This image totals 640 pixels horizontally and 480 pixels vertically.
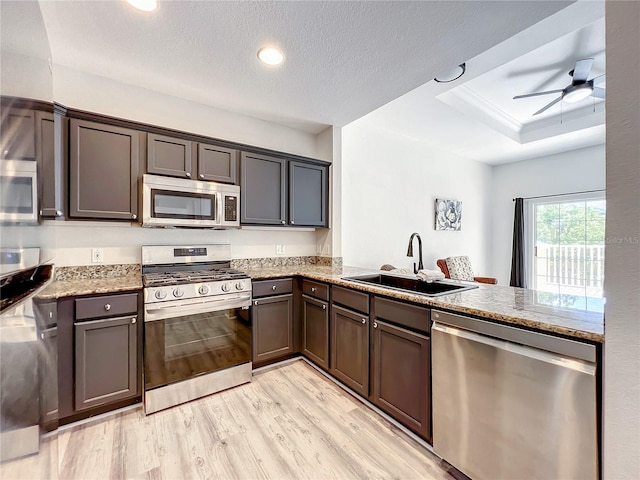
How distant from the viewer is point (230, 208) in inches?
102

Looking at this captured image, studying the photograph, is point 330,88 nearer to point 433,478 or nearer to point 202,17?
point 202,17

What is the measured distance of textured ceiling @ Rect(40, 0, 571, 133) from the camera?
157 cm

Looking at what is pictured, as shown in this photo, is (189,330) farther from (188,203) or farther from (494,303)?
(494,303)

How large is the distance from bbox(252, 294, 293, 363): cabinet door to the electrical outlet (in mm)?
1320

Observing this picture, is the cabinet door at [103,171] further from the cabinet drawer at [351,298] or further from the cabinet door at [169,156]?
the cabinet drawer at [351,298]

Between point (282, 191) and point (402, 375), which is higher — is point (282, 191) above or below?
above

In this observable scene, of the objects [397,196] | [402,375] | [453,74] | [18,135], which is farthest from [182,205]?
[397,196]

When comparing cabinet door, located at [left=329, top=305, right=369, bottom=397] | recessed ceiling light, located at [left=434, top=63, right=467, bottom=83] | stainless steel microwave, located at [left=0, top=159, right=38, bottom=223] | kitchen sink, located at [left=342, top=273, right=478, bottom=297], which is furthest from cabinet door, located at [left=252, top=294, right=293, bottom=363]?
recessed ceiling light, located at [left=434, top=63, right=467, bottom=83]

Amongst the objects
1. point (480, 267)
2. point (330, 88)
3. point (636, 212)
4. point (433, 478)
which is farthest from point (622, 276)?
point (480, 267)

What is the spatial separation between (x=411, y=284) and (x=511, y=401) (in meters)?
1.13

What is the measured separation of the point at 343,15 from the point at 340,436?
2.55 metres

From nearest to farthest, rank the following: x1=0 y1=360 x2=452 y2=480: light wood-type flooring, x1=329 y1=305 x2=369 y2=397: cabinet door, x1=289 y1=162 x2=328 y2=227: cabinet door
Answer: x1=0 y1=360 x2=452 y2=480: light wood-type flooring
x1=329 y1=305 x2=369 y2=397: cabinet door
x1=289 y1=162 x2=328 y2=227: cabinet door

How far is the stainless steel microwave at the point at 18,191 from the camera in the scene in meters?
0.59

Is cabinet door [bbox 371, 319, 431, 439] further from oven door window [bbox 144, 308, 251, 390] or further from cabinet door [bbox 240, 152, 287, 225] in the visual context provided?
cabinet door [bbox 240, 152, 287, 225]
